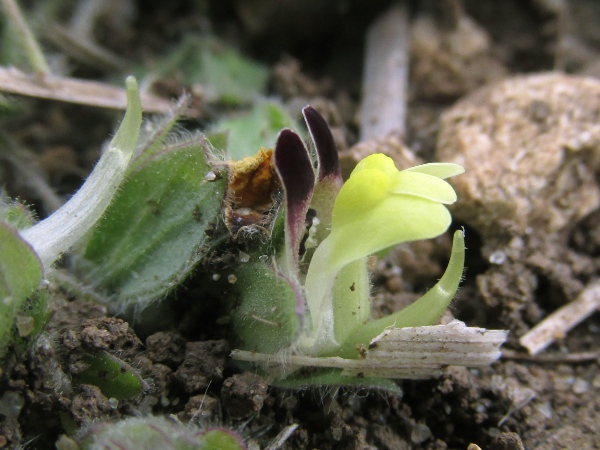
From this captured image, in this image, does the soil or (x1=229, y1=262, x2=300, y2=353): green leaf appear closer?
(x1=229, y1=262, x2=300, y2=353): green leaf

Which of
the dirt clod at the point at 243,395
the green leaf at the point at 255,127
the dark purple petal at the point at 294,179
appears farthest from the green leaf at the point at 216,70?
the dirt clod at the point at 243,395

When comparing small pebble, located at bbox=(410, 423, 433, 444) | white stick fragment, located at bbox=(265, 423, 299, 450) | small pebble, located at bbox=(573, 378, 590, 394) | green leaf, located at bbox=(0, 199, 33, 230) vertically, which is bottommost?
small pebble, located at bbox=(573, 378, 590, 394)

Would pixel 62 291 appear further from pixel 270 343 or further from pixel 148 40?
pixel 148 40

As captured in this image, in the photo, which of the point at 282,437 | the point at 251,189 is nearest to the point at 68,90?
the point at 251,189

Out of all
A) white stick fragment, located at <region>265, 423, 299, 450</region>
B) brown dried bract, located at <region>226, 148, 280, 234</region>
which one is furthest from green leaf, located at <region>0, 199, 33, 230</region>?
white stick fragment, located at <region>265, 423, 299, 450</region>

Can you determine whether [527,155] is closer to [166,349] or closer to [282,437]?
[282,437]

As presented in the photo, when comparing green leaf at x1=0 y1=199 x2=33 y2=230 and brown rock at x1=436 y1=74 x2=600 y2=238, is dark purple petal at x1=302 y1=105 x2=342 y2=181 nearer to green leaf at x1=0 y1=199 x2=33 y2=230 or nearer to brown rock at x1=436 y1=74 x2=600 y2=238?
brown rock at x1=436 y1=74 x2=600 y2=238

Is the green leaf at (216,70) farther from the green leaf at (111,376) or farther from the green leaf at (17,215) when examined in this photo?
the green leaf at (111,376)
